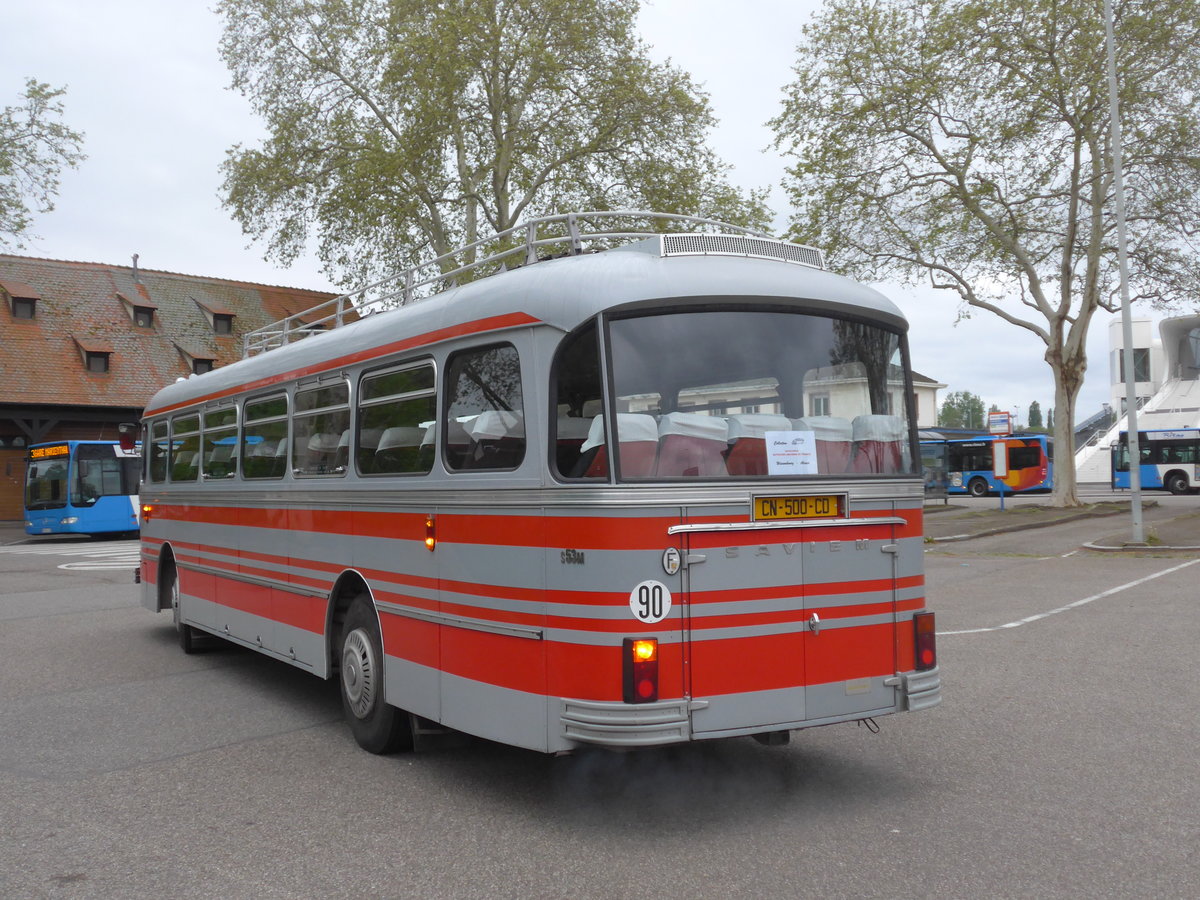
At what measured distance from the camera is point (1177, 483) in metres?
50.8

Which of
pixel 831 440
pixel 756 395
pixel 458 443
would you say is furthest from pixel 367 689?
pixel 831 440

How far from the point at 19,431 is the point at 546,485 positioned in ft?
145

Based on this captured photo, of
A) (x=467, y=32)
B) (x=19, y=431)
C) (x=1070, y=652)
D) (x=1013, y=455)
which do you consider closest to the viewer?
(x=1070, y=652)

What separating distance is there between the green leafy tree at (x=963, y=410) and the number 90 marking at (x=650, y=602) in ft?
537

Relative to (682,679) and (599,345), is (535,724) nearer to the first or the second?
(682,679)

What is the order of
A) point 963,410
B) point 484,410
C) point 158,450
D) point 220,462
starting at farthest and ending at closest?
point 963,410 < point 158,450 < point 220,462 < point 484,410

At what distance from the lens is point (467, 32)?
35000 millimetres

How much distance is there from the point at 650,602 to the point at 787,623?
73 cm

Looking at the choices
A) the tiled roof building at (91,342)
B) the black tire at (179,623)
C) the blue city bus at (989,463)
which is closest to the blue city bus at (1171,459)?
the blue city bus at (989,463)

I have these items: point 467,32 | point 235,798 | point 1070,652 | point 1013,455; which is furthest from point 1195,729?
point 1013,455

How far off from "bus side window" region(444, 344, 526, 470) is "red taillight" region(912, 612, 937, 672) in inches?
87.1

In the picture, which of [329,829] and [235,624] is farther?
[235,624]

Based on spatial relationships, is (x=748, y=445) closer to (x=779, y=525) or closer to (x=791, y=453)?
(x=791, y=453)

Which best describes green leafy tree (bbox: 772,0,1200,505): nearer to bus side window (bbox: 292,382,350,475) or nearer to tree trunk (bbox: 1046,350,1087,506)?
tree trunk (bbox: 1046,350,1087,506)
